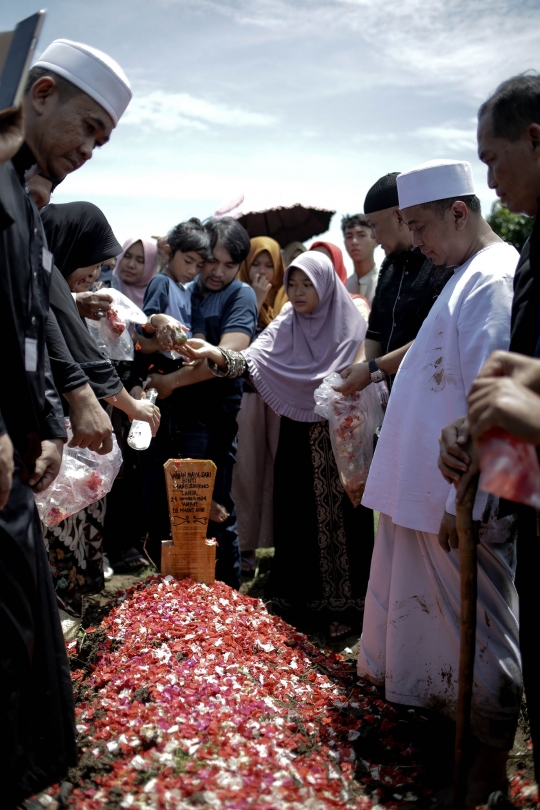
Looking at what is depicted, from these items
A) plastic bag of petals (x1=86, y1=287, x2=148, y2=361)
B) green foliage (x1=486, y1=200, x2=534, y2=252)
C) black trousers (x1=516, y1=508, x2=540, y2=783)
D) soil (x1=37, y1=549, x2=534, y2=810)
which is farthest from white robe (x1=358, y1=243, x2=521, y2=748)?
green foliage (x1=486, y1=200, x2=534, y2=252)

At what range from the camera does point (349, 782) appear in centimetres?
282

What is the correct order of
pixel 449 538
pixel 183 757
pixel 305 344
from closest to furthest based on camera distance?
1. pixel 183 757
2. pixel 449 538
3. pixel 305 344

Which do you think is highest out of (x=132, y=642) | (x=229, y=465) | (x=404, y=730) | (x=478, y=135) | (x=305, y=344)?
(x=478, y=135)

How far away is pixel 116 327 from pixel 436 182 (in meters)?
2.26

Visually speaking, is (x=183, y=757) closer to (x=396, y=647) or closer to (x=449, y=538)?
(x=396, y=647)

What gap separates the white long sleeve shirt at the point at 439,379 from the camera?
2932 millimetres

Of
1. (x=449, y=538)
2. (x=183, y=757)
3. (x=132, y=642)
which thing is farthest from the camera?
(x=132, y=642)

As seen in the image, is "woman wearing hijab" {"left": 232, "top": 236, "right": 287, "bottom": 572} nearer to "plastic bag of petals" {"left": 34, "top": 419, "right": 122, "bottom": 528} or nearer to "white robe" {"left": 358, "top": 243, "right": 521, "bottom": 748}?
"plastic bag of petals" {"left": 34, "top": 419, "right": 122, "bottom": 528}

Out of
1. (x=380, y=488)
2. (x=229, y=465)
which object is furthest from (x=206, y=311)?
(x=380, y=488)

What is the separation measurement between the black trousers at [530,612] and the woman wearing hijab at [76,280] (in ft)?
6.09

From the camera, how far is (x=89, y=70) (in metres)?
2.67

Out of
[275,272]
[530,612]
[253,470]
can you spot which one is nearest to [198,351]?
[253,470]

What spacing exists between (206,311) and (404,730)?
3384mm

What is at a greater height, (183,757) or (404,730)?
(183,757)
